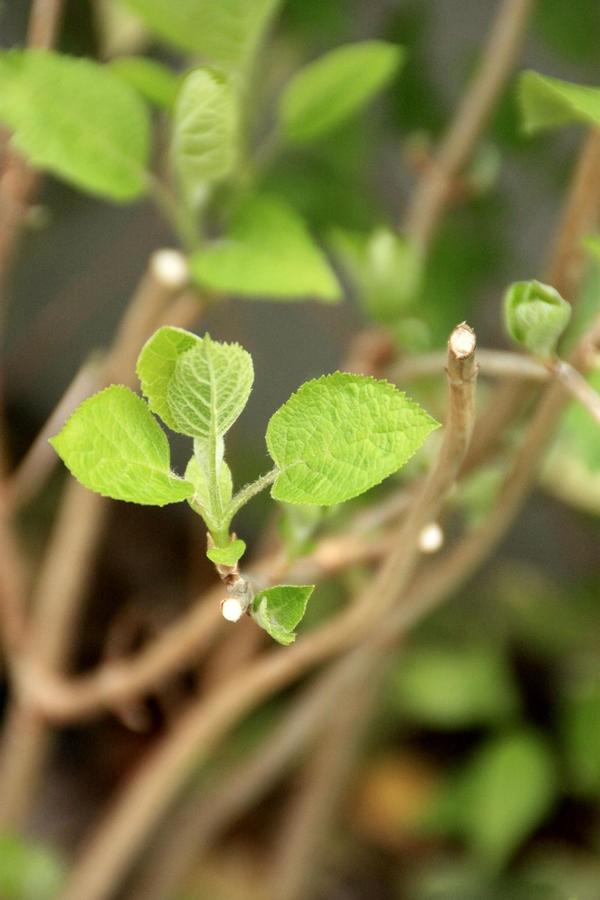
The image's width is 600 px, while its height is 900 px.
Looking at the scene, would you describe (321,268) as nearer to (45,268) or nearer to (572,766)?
(45,268)

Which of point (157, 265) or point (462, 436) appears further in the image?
point (157, 265)

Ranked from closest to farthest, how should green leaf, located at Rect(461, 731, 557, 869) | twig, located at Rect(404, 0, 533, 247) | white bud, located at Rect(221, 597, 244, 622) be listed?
white bud, located at Rect(221, 597, 244, 622)
twig, located at Rect(404, 0, 533, 247)
green leaf, located at Rect(461, 731, 557, 869)

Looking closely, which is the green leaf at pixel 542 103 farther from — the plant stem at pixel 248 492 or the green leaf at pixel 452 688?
the green leaf at pixel 452 688

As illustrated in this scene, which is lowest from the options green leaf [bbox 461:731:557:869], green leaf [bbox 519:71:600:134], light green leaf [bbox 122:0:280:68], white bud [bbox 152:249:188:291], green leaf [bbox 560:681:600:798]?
green leaf [bbox 461:731:557:869]

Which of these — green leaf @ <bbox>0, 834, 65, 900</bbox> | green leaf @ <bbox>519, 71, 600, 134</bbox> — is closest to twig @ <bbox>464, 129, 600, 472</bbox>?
green leaf @ <bbox>519, 71, 600, 134</bbox>

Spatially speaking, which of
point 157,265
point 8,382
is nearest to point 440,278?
point 157,265

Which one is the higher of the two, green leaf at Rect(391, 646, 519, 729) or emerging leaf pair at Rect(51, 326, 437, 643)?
emerging leaf pair at Rect(51, 326, 437, 643)

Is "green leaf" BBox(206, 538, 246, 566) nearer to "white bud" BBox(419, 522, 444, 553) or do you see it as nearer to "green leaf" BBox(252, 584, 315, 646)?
"green leaf" BBox(252, 584, 315, 646)
